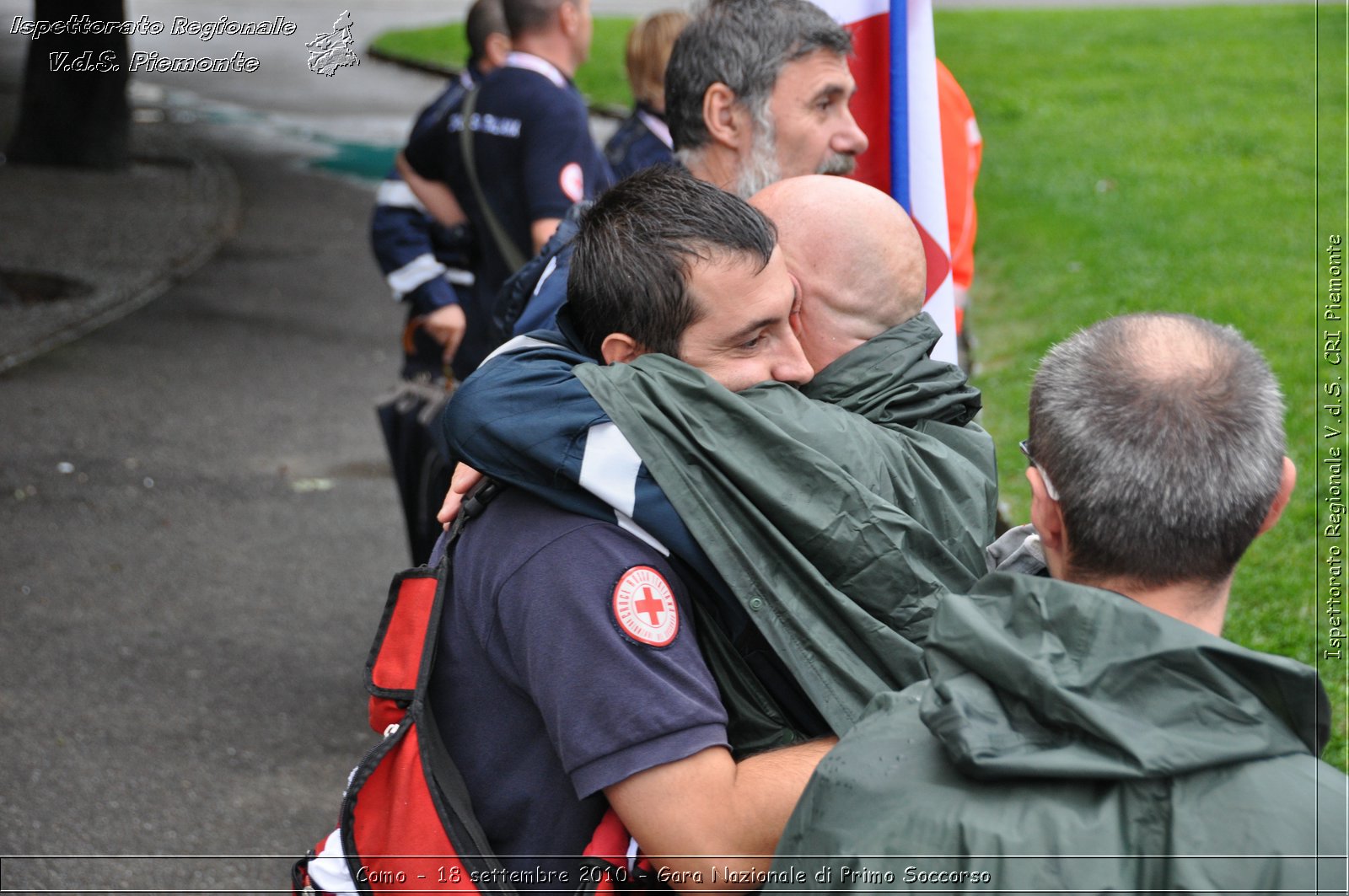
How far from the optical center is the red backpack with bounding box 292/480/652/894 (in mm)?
1946

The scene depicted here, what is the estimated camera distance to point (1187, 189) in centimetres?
1101

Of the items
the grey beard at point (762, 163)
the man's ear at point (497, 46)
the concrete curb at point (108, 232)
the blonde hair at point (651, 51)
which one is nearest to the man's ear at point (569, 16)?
the blonde hair at point (651, 51)

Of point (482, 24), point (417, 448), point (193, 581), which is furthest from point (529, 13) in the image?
point (193, 581)

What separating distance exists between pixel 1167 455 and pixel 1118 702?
299 millimetres

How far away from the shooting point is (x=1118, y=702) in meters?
1.46

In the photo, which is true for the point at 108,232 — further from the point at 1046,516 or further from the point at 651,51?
the point at 1046,516

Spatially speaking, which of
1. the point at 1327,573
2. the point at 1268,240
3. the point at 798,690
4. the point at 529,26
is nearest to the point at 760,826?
the point at 798,690

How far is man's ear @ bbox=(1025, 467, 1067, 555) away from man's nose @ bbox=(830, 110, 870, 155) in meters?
1.81

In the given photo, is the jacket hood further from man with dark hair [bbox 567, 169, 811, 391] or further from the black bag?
the black bag

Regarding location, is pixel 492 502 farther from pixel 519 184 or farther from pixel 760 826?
pixel 519 184

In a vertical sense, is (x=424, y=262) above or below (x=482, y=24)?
below

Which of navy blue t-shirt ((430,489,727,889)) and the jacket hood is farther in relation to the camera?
navy blue t-shirt ((430,489,727,889))

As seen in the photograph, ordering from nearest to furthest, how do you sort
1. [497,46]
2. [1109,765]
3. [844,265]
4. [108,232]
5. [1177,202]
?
1. [1109,765]
2. [844,265]
3. [497,46]
4. [1177,202]
5. [108,232]

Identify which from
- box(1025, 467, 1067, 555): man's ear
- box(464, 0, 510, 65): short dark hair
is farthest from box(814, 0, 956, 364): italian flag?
box(464, 0, 510, 65): short dark hair
